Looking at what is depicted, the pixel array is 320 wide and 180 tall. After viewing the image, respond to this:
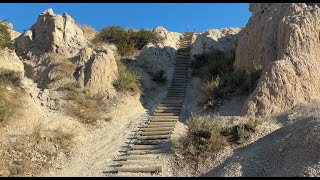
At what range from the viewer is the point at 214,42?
2050 centimetres

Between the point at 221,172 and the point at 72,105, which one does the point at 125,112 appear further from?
the point at 221,172

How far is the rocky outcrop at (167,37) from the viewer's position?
21753mm

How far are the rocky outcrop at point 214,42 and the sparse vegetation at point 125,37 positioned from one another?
8.00 feet

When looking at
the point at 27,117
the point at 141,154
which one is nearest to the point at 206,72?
the point at 141,154

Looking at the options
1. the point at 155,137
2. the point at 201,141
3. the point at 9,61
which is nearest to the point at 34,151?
the point at 155,137

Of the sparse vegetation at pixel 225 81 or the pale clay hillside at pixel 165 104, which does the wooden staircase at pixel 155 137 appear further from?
the sparse vegetation at pixel 225 81

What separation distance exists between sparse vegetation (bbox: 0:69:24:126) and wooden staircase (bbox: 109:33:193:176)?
11.9 ft

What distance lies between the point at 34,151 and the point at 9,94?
118 inches

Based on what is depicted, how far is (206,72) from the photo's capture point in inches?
664

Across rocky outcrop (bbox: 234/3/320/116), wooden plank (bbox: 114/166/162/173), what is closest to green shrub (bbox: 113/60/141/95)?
rocky outcrop (bbox: 234/3/320/116)

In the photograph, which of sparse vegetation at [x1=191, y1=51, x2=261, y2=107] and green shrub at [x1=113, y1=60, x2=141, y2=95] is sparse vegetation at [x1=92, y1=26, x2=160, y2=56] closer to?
green shrub at [x1=113, y1=60, x2=141, y2=95]

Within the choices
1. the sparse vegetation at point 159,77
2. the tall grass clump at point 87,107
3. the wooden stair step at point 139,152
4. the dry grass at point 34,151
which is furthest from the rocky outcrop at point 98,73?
the wooden stair step at point 139,152

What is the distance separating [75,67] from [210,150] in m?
7.79

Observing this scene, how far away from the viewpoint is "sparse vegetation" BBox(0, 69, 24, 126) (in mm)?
12148
